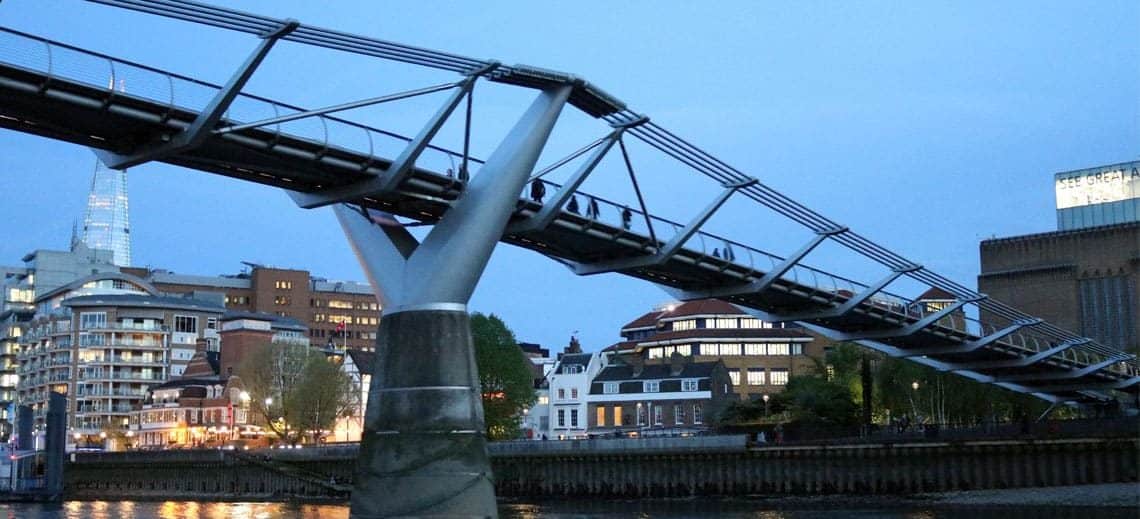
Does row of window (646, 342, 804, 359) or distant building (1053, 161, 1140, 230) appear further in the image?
row of window (646, 342, 804, 359)

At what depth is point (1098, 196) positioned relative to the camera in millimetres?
116375

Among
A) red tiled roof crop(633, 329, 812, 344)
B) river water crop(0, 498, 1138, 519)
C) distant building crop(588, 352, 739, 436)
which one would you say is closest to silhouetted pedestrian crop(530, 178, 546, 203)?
river water crop(0, 498, 1138, 519)

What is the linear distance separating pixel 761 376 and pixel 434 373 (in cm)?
9856

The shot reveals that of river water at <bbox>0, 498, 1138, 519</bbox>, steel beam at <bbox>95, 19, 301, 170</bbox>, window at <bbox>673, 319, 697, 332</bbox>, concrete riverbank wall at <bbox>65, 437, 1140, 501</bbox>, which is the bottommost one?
river water at <bbox>0, 498, 1138, 519</bbox>

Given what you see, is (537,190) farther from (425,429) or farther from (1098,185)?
(1098,185)

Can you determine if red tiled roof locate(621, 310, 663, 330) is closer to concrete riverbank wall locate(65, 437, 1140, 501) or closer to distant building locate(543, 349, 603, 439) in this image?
distant building locate(543, 349, 603, 439)

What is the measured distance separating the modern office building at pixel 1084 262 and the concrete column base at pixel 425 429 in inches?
3074

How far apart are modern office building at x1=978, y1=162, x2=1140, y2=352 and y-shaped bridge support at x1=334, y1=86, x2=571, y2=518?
7748 centimetres

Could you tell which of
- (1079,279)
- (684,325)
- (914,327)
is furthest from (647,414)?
(914,327)

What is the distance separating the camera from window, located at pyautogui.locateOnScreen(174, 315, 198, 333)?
172250 millimetres

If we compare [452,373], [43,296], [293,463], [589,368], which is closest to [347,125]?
[452,373]

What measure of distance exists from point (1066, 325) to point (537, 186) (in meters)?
75.8

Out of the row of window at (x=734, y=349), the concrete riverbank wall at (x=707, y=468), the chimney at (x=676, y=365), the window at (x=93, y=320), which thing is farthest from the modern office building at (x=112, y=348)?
the concrete riverbank wall at (x=707, y=468)

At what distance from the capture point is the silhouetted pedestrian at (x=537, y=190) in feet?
151
